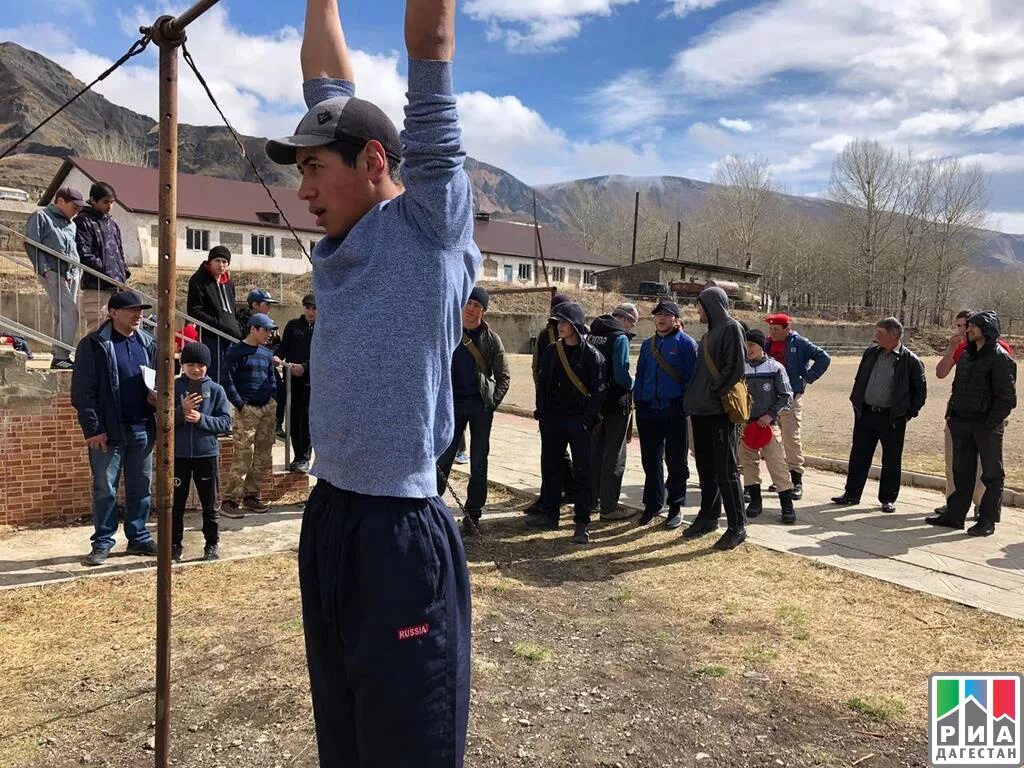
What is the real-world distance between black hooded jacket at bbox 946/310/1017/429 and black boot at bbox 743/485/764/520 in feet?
6.63

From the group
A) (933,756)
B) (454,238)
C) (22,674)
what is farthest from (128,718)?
(933,756)

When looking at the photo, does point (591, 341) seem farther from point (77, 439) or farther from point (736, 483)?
point (77, 439)

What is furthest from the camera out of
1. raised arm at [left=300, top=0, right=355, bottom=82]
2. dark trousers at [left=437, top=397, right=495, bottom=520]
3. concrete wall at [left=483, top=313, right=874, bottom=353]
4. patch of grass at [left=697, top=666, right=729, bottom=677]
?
concrete wall at [left=483, top=313, right=874, bottom=353]

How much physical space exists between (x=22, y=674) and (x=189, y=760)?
1489 mm

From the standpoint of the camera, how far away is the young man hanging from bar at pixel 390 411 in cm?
152

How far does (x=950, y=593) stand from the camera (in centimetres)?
537

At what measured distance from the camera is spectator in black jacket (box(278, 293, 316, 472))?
847cm

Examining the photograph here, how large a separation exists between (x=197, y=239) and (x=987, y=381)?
4547 centimetres

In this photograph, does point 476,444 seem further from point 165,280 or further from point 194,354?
point 165,280

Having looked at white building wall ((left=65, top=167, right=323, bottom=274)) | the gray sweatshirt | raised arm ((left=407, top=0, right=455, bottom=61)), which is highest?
white building wall ((left=65, top=167, right=323, bottom=274))

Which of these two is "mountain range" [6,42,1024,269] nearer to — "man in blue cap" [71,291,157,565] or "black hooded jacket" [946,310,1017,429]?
"black hooded jacket" [946,310,1017,429]

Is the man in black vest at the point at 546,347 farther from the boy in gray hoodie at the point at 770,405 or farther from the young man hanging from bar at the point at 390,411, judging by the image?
the young man hanging from bar at the point at 390,411

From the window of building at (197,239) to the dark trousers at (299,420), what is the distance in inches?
1548

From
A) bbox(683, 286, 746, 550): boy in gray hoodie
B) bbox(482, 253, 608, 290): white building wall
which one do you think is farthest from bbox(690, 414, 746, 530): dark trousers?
bbox(482, 253, 608, 290): white building wall
